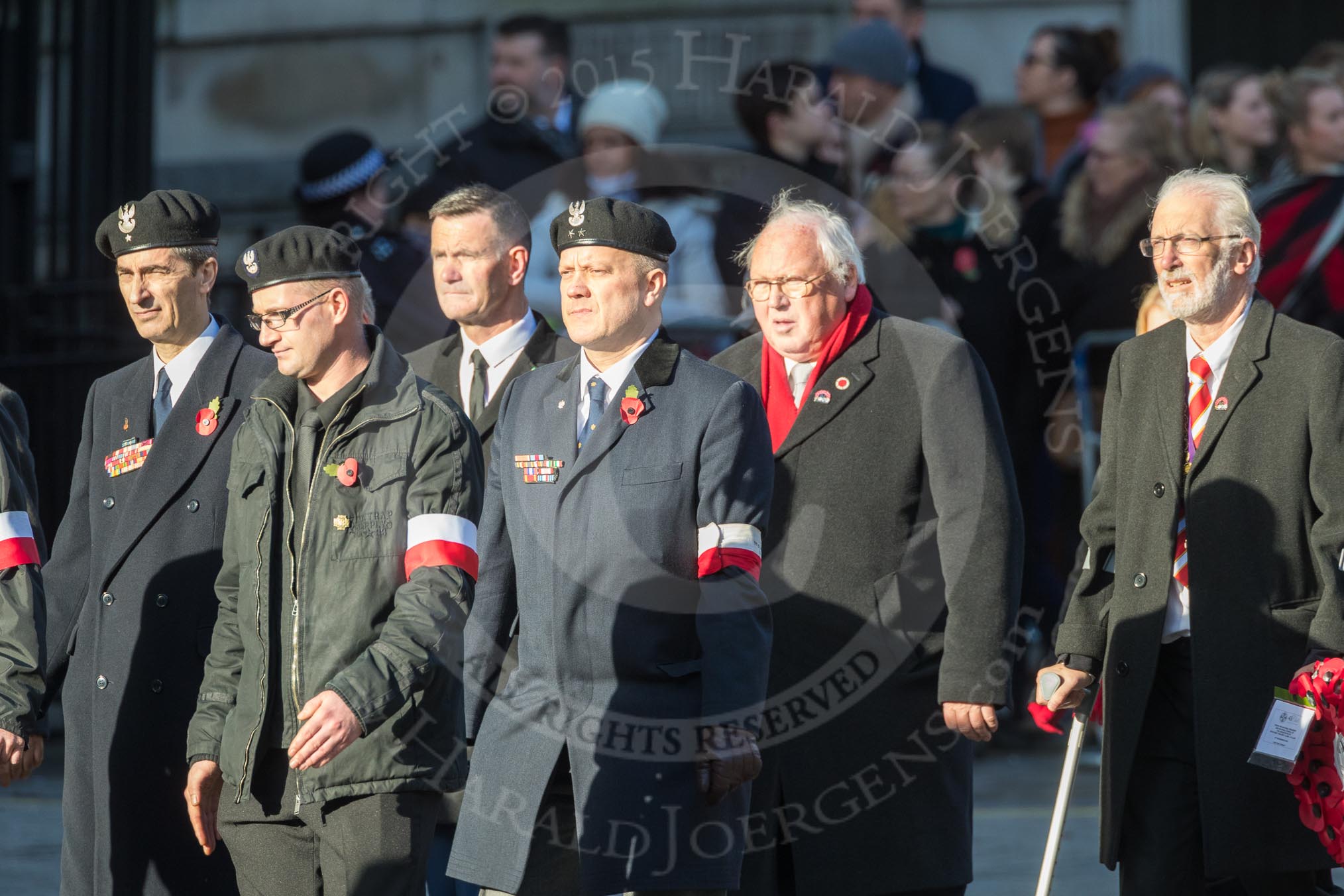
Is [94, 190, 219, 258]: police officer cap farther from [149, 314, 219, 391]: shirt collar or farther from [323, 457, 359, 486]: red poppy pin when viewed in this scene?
[323, 457, 359, 486]: red poppy pin

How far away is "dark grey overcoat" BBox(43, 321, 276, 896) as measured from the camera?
219 inches

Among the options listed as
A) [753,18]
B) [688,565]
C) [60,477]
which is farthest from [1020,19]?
[688,565]

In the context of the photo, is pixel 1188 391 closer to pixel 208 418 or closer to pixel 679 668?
pixel 679 668

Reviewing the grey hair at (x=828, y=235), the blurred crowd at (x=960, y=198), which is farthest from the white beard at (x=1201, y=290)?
the blurred crowd at (x=960, y=198)

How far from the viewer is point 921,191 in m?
9.31

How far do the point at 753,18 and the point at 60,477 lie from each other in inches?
246

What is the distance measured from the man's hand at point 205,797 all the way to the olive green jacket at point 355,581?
3cm

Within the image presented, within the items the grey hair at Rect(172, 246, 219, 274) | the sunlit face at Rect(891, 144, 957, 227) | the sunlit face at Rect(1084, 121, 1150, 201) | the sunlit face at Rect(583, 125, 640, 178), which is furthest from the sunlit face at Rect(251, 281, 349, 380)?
the sunlit face at Rect(1084, 121, 1150, 201)

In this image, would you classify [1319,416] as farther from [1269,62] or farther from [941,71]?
[1269,62]

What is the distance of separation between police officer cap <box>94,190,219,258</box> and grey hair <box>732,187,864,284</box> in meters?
1.48

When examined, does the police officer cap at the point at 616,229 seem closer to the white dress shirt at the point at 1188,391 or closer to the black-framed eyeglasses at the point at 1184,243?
the black-framed eyeglasses at the point at 1184,243

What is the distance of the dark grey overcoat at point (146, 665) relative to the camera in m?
5.56

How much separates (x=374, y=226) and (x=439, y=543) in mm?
4661

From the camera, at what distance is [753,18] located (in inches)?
579
